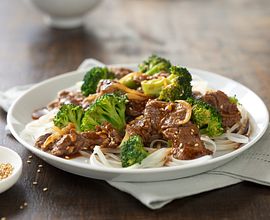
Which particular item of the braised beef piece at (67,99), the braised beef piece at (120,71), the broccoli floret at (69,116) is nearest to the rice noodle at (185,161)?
the broccoli floret at (69,116)

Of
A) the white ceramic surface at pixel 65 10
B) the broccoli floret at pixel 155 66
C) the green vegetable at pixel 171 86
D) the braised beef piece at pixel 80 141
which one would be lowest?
the white ceramic surface at pixel 65 10

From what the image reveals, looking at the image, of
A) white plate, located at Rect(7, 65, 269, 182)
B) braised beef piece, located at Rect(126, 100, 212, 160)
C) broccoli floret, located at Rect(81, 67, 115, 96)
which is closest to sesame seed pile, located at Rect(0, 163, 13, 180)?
white plate, located at Rect(7, 65, 269, 182)

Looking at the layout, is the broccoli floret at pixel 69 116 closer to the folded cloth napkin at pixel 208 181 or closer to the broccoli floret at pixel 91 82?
the broccoli floret at pixel 91 82

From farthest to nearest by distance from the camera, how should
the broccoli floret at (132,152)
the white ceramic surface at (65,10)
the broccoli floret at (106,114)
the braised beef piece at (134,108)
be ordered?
the white ceramic surface at (65,10) < the braised beef piece at (134,108) < the broccoli floret at (106,114) < the broccoli floret at (132,152)

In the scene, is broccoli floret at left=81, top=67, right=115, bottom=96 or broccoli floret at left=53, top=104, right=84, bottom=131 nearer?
broccoli floret at left=53, top=104, right=84, bottom=131

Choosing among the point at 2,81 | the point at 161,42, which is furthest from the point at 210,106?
the point at 161,42

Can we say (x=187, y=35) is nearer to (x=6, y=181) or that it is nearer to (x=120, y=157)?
(x=120, y=157)

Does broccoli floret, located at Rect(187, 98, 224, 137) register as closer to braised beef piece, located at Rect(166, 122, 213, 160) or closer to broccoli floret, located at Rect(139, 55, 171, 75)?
braised beef piece, located at Rect(166, 122, 213, 160)
